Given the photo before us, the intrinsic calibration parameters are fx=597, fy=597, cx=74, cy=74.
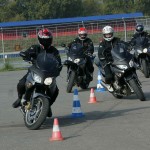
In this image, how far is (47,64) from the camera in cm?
1043

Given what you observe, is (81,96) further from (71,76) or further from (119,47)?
(119,47)

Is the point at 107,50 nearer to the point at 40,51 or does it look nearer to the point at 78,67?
the point at 78,67

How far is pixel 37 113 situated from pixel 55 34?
21.0 meters

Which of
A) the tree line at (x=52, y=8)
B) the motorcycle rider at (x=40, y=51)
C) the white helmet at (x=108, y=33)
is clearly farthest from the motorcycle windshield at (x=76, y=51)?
the tree line at (x=52, y=8)

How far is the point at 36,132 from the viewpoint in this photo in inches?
390

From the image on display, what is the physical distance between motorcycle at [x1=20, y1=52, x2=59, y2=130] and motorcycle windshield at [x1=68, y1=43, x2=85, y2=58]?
6452mm

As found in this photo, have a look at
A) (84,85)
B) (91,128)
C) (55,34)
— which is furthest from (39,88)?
(55,34)

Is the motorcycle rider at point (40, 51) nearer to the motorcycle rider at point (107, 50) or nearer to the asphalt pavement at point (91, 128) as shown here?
the asphalt pavement at point (91, 128)

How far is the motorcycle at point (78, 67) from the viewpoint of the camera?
55.0ft

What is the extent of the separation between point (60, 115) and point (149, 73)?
770cm

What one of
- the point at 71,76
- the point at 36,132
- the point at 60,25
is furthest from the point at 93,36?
the point at 36,132

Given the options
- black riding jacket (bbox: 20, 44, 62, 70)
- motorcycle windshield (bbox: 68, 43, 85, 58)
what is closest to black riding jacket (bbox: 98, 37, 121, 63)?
motorcycle windshield (bbox: 68, 43, 85, 58)

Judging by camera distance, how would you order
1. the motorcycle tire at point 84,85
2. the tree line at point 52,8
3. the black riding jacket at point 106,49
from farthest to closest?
the tree line at point 52,8
the motorcycle tire at point 84,85
the black riding jacket at point 106,49

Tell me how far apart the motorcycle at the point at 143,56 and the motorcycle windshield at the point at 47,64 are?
28.5 ft
